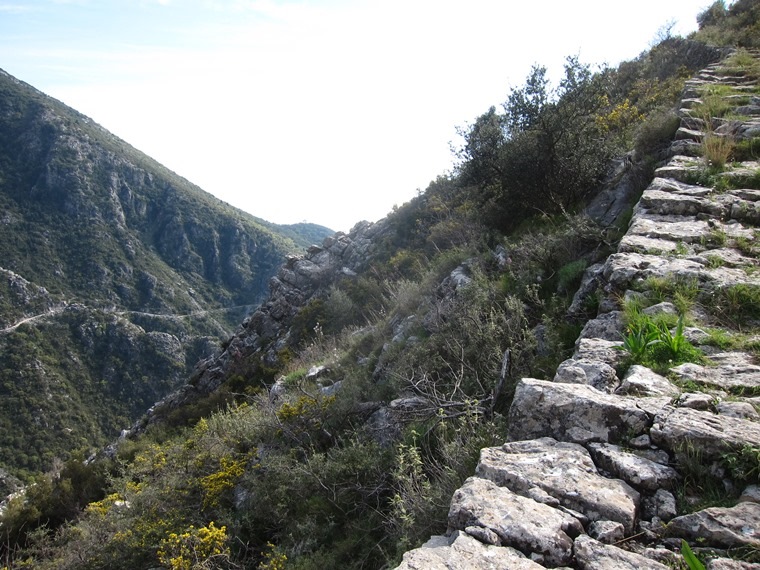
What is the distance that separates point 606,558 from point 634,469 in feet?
1.88

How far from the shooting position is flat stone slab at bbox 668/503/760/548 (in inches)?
68.0

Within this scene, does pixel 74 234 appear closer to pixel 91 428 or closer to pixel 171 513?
pixel 91 428

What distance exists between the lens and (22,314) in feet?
185

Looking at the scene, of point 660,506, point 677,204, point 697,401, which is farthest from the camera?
point 677,204

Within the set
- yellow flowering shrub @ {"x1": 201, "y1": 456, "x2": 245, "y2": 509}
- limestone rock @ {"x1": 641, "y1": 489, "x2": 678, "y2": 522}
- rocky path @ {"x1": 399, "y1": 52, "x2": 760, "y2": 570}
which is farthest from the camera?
yellow flowering shrub @ {"x1": 201, "y1": 456, "x2": 245, "y2": 509}

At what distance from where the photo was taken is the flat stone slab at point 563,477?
6.60 ft

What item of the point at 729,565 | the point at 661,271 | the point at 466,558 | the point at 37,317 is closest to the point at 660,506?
the point at 729,565

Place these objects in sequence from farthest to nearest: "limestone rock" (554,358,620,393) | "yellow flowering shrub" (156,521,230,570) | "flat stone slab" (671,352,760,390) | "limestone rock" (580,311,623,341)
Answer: "yellow flowering shrub" (156,521,230,570), "limestone rock" (580,311,623,341), "limestone rock" (554,358,620,393), "flat stone slab" (671,352,760,390)

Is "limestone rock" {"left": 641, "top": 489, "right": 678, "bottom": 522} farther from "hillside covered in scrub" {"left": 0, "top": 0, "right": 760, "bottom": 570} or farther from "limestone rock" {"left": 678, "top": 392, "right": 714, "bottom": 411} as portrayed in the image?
"limestone rock" {"left": 678, "top": 392, "right": 714, "bottom": 411}

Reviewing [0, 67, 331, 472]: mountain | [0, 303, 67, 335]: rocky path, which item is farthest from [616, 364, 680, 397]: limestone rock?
[0, 303, 67, 335]: rocky path

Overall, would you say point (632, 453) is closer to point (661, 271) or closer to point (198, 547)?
point (661, 271)

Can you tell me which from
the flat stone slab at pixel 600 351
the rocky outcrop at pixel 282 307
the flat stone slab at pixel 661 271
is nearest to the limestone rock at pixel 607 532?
the flat stone slab at pixel 600 351

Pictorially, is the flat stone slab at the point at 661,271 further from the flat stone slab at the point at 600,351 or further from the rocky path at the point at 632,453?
the flat stone slab at the point at 600,351

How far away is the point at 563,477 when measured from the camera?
2.19m
